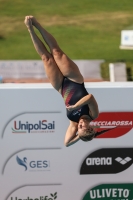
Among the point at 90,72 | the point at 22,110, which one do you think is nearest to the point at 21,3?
the point at 90,72

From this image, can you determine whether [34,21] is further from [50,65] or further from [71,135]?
[71,135]

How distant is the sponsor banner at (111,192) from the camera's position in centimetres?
479

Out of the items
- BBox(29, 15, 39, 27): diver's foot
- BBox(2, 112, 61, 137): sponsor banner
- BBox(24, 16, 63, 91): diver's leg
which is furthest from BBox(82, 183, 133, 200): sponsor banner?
BBox(29, 15, 39, 27): diver's foot

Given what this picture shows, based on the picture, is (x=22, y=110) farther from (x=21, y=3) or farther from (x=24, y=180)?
(x=21, y=3)

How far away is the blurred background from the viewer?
59.6 ft

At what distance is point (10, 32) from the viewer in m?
20.6

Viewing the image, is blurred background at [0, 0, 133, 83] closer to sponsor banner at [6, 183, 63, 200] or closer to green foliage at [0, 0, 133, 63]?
green foliage at [0, 0, 133, 63]

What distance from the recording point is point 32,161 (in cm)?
469

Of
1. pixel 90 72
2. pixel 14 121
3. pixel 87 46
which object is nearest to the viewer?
pixel 14 121

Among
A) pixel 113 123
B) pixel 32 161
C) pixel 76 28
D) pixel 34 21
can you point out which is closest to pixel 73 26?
pixel 76 28

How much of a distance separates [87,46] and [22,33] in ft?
11.3

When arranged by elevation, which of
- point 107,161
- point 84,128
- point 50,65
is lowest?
point 107,161

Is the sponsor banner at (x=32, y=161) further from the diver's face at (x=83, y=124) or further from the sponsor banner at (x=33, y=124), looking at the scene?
the diver's face at (x=83, y=124)

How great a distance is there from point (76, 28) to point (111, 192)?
55.7 ft
